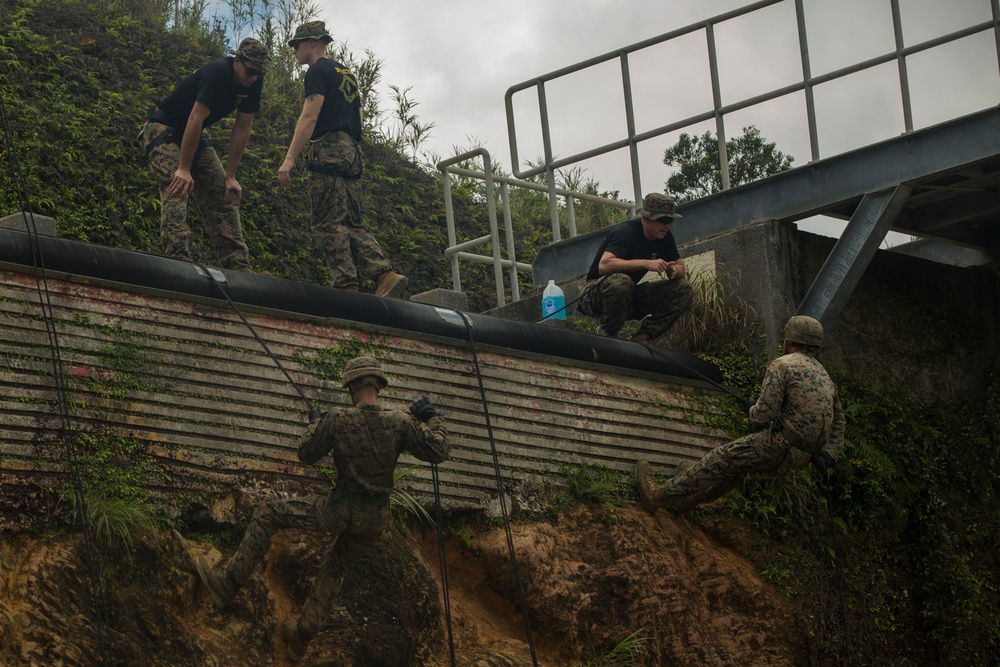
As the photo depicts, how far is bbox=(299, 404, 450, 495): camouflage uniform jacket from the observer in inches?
317

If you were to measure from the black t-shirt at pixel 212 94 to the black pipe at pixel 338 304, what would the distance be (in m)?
1.61

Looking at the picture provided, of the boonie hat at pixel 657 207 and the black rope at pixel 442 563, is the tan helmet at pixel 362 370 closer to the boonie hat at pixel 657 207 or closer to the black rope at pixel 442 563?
the black rope at pixel 442 563

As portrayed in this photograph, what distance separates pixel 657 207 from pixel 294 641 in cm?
527

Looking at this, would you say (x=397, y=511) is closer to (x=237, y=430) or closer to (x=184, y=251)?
(x=237, y=430)

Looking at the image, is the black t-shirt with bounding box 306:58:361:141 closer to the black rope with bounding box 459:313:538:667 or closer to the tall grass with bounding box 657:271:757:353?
the black rope with bounding box 459:313:538:667

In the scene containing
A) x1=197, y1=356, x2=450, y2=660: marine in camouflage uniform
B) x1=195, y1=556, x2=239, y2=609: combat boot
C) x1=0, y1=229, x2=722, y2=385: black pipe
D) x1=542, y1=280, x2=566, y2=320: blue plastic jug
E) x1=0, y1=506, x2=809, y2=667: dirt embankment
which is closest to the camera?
x1=0, y1=506, x2=809, y2=667: dirt embankment

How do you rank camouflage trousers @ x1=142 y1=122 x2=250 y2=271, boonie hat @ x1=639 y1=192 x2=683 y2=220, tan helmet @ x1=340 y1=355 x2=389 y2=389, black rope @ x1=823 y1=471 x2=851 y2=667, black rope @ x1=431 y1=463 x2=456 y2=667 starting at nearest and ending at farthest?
black rope @ x1=431 y1=463 x2=456 y2=667 → tan helmet @ x1=340 y1=355 x2=389 y2=389 → camouflage trousers @ x1=142 y1=122 x2=250 y2=271 → black rope @ x1=823 y1=471 x2=851 y2=667 → boonie hat @ x1=639 y1=192 x2=683 y2=220

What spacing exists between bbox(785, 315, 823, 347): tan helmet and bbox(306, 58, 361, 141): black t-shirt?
12.7 feet

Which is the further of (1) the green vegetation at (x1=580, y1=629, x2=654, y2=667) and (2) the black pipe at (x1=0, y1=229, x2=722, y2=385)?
(1) the green vegetation at (x1=580, y1=629, x2=654, y2=667)

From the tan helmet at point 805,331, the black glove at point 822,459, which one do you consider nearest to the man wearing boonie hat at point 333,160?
the tan helmet at point 805,331

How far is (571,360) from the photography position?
1111cm

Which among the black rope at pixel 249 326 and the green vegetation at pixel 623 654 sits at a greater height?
the black rope at pixel 249 326

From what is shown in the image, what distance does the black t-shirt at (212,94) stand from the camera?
1007cm

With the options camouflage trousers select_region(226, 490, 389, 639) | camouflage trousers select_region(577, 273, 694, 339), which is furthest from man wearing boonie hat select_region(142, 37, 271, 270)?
camouflage trousers select_region(577, 273, 694, 339)
